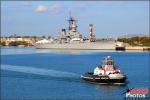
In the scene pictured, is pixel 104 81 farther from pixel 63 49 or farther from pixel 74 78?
pixel 63 49

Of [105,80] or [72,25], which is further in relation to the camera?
[72,25]

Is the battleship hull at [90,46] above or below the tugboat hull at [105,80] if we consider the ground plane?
above

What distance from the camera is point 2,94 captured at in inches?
1410

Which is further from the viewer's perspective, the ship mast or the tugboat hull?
the ship mast

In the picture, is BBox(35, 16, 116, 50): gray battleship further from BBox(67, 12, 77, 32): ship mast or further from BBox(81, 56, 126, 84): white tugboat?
BBox(81, 56, 126, 84): white tugboat

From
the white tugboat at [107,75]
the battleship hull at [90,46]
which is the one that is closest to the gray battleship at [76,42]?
the battleship hull at [90,46]

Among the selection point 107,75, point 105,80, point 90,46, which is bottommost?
point 105,80

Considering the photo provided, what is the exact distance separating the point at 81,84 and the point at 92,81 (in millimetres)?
1095

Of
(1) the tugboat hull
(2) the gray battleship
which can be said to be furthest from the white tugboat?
(2) the gray battleship

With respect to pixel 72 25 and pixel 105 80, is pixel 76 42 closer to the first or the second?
pixel 72 25

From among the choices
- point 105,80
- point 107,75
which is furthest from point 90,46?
point 105,80

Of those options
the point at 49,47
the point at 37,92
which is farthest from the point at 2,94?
the point at 49,47

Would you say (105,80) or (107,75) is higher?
(107,75)

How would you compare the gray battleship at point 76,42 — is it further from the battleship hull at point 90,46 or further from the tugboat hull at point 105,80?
the tugboat hull at point 105,80
